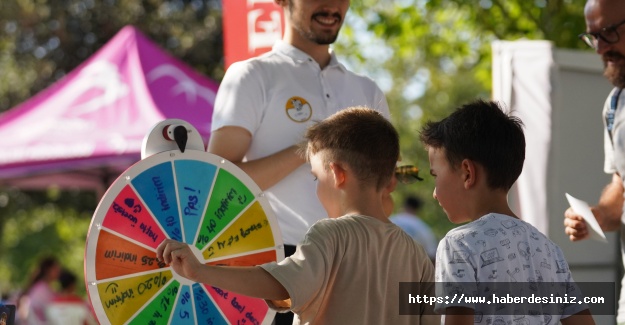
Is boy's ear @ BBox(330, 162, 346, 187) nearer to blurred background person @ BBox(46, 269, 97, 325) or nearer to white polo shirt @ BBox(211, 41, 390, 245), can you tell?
white polo shirt @ BBox(211, 41, 390, 245)

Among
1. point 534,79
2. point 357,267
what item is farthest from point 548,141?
point 357,267

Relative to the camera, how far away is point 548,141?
19.3 ft

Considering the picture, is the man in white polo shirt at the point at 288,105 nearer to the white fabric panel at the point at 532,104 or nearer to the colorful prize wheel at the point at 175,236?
the colorful prize wheel at the point at 175,236

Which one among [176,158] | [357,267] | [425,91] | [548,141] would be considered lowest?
[425,91]

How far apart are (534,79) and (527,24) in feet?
11.9

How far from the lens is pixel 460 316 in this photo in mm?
2750

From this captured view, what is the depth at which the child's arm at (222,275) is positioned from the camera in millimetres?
2609

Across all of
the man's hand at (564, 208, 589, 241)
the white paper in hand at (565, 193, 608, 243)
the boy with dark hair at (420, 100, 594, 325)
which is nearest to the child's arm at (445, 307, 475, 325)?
the boy with dark hair at (420, 100, 594, 325)

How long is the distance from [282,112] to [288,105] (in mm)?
38

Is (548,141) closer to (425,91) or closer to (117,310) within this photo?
(117,310)

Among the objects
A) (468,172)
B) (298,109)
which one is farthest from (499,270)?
(298,109)

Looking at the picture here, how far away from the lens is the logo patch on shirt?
3.75 metres

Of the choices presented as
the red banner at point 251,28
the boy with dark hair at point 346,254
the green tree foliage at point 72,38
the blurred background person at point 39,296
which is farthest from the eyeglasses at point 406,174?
the green tree foliage at point 72,38

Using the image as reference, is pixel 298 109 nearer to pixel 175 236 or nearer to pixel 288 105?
pixel 288 105
